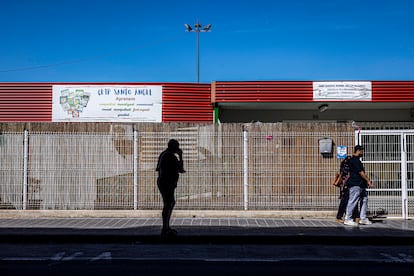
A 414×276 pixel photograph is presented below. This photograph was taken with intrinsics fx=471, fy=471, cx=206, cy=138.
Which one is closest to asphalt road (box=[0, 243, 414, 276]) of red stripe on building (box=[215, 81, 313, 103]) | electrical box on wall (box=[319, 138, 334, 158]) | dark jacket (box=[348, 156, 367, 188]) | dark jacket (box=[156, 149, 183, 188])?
dark jacket (box=[156, 149, 183, 188])

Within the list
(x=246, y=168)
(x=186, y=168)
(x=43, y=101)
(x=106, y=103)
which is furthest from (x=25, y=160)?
(x=43, y=101)

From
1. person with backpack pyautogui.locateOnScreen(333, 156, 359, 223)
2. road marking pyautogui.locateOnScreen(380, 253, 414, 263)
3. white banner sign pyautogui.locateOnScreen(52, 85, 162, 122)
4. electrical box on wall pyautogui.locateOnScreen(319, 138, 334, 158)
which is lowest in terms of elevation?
road marking pyautogui.locateOnScreen(380, 253, 414, 263)

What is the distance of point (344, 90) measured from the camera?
55.2ft

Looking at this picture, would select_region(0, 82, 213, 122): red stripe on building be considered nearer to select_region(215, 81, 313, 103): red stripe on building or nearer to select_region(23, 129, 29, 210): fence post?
select_region(215, 81, 313, 103): red stripe on building

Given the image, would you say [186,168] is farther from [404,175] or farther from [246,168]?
[404,175]

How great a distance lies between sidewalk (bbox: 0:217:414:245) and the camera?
854 centimetres

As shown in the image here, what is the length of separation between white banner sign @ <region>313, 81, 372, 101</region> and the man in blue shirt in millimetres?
7520

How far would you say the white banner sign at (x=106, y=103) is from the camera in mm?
Result: 17156

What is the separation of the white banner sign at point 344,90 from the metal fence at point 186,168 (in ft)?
20.1

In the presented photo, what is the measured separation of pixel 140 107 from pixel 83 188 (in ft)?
21.3

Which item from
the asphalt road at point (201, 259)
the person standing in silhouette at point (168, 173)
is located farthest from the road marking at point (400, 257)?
the person standing in silhouette at point (168, 173)

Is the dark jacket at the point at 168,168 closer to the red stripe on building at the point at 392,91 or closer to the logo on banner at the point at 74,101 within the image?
the logo on banner at the point at 74,101
